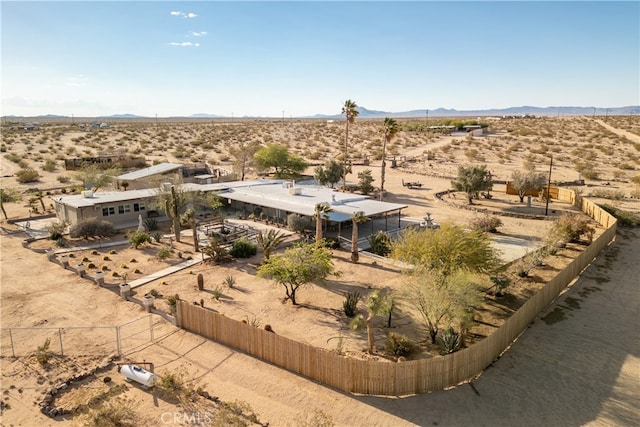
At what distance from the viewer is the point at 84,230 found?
32.2 metres

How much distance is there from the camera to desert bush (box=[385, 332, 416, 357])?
1709 centimetres

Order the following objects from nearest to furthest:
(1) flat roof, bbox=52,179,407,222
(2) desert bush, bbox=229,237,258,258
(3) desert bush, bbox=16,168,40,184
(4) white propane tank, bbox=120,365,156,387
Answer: (4) white propane tank, bbox=120,365,156,387, (2) desert bush, bbox=229,237,258,258, (1) flat roof, bbox=52,179,407,222, (3) desert bush, bbox=16,168,40,184

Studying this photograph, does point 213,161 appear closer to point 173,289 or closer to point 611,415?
point 173,289

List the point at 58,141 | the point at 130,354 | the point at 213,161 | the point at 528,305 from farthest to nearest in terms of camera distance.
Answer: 1. the point at 58,141
2. the point at 213,161
3. the point at 528,305
4. the point at 130,354

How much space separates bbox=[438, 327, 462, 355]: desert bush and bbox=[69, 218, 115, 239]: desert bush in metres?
25.9

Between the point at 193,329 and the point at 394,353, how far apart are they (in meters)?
8.31

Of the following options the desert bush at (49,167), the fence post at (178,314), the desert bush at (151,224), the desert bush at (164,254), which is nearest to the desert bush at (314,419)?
the fence post at (178,314)

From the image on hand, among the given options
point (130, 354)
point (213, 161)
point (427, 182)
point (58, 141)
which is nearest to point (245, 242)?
point (130, 354)

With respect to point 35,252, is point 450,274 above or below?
above

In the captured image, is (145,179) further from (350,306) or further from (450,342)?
(450,342)

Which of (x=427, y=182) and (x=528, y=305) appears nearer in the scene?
(x=528, y=305)

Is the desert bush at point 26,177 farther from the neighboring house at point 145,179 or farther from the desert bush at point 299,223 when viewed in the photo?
the desert bush at point 299,223

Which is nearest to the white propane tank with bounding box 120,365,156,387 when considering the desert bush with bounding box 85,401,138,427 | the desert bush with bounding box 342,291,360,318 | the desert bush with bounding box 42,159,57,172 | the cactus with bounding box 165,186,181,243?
the desert bush with bounding box 85,401,138,427

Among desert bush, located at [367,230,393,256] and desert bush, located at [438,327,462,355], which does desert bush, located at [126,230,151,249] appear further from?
desert bush, located at [438,327,462,355]
